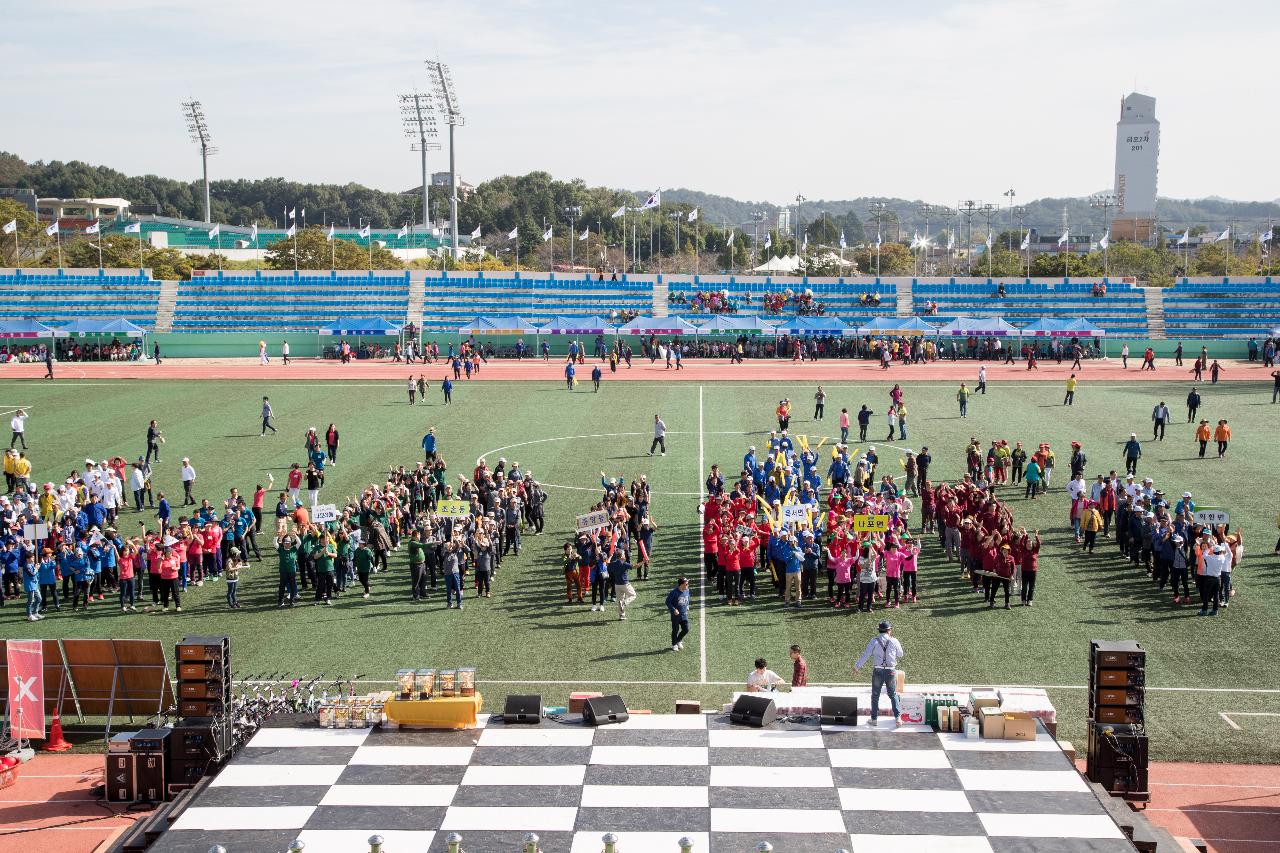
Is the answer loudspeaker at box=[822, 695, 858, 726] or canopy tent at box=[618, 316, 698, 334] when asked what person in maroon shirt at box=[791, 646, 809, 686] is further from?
canopy tent at box=[618, 316, 698, 334]

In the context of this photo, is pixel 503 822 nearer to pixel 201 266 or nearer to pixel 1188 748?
pixel 1188 748

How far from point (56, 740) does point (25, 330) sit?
206 feet

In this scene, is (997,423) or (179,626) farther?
(997,423)

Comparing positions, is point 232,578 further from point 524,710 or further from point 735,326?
point 735,326

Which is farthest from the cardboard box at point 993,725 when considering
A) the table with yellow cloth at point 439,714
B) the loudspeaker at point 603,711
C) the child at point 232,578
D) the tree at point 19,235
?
the tree at point 19,235

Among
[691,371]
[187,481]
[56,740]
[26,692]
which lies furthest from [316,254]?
[26,692]

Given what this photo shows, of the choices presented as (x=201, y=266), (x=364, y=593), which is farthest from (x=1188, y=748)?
(x=201, y=266)

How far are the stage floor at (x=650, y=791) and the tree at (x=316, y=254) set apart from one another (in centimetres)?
8947

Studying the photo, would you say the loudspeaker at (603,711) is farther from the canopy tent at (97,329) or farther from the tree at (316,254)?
the tree at (316,254)

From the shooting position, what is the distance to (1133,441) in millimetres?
35500

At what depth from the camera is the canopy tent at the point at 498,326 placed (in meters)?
75.0

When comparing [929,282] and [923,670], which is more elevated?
[929,282]

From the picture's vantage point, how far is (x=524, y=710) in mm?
16609

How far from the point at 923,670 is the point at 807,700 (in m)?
4.38
